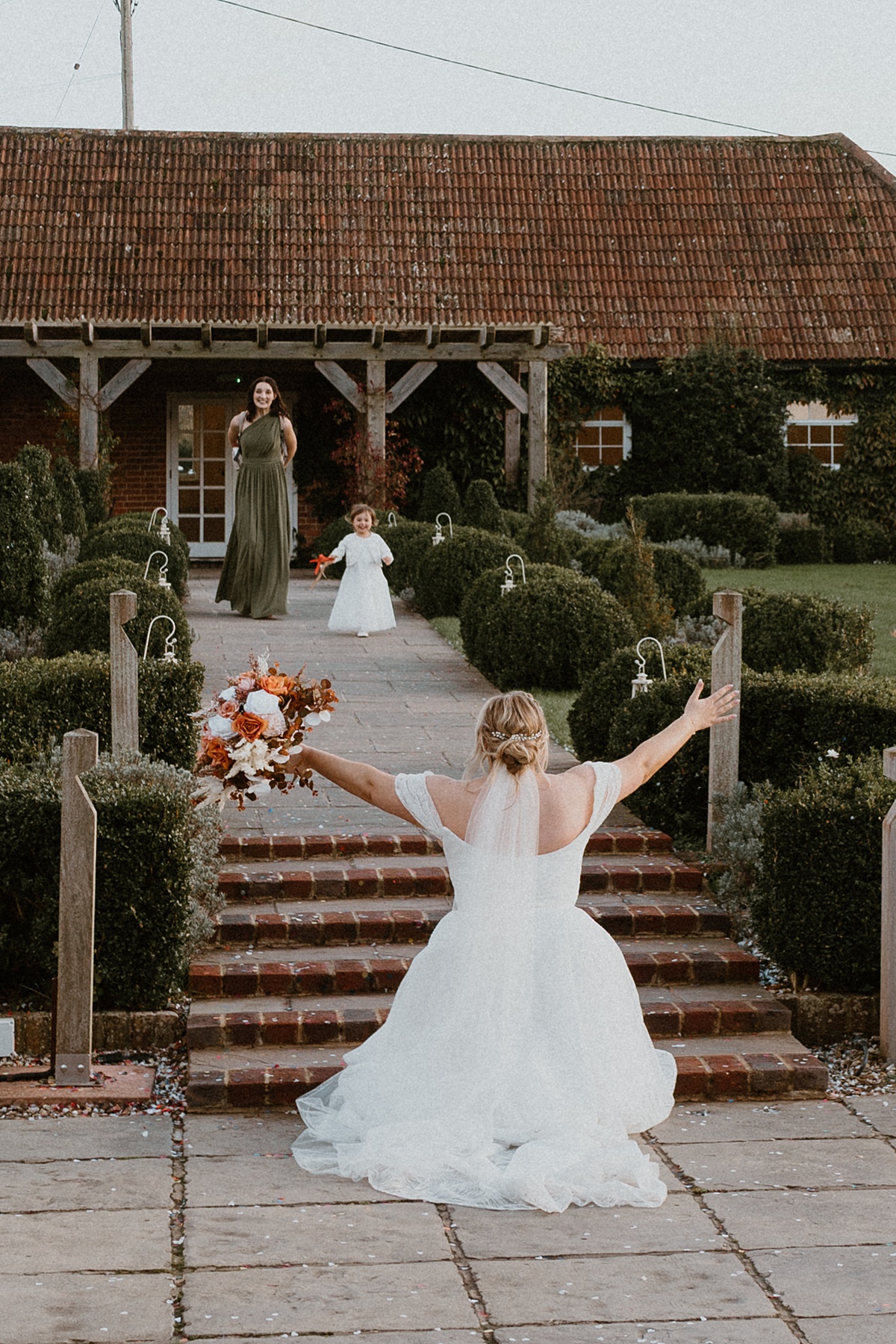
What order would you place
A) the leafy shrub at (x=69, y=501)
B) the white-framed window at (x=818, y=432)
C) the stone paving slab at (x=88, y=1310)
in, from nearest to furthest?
1. the stone paving slab at (x=88, y=1310)
2. the leafy shrub at (x=69, y=501)
3. the white-framed window at (x=818, y=432)

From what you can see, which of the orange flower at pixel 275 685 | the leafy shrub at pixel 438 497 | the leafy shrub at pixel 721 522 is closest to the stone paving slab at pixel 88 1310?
the orange flower at pixel 275 685

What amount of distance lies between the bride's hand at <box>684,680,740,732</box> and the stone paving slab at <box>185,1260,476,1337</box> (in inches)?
71.5

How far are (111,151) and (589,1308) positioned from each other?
23.0 metres

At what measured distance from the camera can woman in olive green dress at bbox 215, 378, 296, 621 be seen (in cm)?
1366

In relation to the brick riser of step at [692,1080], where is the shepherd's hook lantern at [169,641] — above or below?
above

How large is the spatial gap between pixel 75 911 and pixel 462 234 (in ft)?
64.5

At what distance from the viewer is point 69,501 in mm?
16172

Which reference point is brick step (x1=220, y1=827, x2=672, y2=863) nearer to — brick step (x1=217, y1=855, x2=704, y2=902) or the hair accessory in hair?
brick step (x1=217, y1=855, x2=704, y2=902)

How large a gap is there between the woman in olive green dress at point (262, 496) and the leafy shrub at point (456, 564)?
1.41 metres

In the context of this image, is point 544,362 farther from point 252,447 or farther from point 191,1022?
point 191,1022

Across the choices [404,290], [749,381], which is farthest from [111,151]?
[749,381]

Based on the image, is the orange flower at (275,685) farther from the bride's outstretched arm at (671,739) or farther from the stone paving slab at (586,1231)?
the stone paving slab at (586,1231)

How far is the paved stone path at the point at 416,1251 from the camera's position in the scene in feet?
11.8

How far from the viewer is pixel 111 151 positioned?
2419cm
